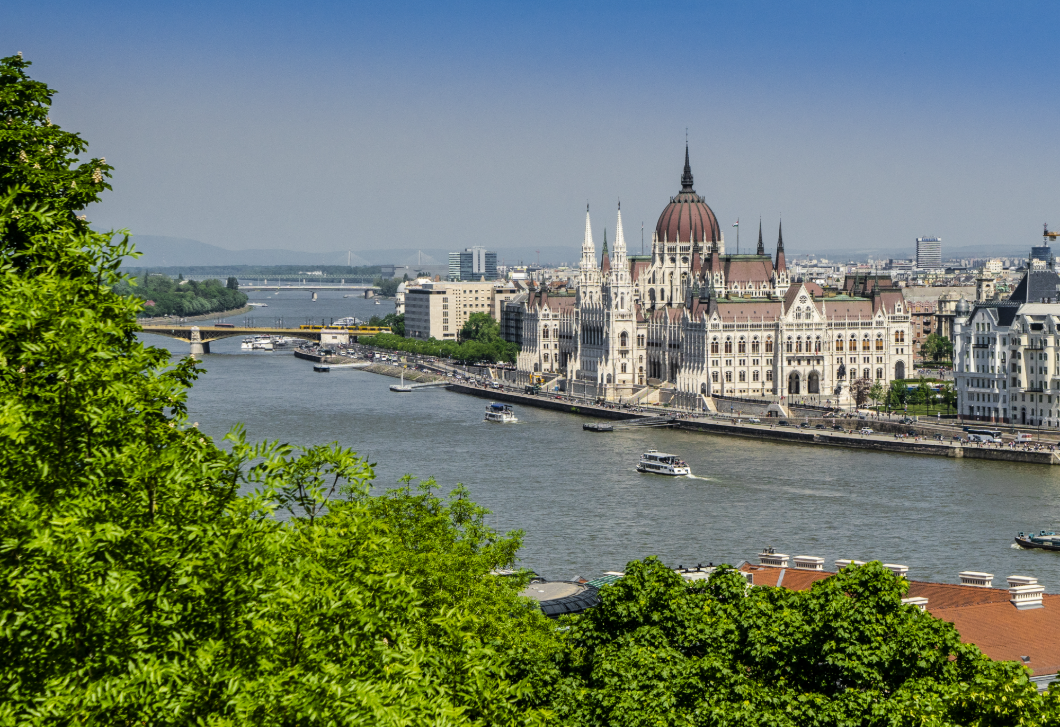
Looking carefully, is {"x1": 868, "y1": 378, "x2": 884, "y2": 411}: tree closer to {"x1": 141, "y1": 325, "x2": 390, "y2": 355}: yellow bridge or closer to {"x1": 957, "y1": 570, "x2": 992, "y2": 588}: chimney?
{"x1": 957, "y1": 570, "x2": 992, "y2": 588}: chimney

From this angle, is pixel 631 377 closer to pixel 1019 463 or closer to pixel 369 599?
pixel 1019 463

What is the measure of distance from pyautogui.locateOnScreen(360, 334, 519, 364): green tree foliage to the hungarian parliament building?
18.2 ft

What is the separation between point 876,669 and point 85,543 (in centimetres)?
898

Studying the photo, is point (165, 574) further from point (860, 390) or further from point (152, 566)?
point (860, 390)

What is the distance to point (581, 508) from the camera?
49.1m

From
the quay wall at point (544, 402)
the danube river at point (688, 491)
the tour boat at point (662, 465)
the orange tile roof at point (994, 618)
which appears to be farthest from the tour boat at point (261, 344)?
the orange tile roof at point (994, 618)

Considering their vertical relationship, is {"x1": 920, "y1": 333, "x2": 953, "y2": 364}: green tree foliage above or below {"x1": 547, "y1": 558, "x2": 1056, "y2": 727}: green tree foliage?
below

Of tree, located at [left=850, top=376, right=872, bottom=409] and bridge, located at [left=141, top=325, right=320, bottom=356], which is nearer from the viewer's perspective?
tree, located at [left=850, top=376, right=872, bottom=409]

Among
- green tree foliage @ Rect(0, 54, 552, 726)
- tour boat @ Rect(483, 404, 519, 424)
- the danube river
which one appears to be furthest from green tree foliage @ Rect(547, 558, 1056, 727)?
tour boat @ Rect(483, 404, 519, 424)

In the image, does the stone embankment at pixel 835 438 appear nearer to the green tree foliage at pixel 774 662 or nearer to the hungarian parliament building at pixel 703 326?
the hungarian parliament building at pixel 703 326

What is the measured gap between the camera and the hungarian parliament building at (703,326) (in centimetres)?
9319

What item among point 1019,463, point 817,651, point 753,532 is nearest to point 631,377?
point 1019,463

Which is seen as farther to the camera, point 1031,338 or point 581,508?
point 1031,338

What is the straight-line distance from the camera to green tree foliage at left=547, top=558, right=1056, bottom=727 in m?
14.6
